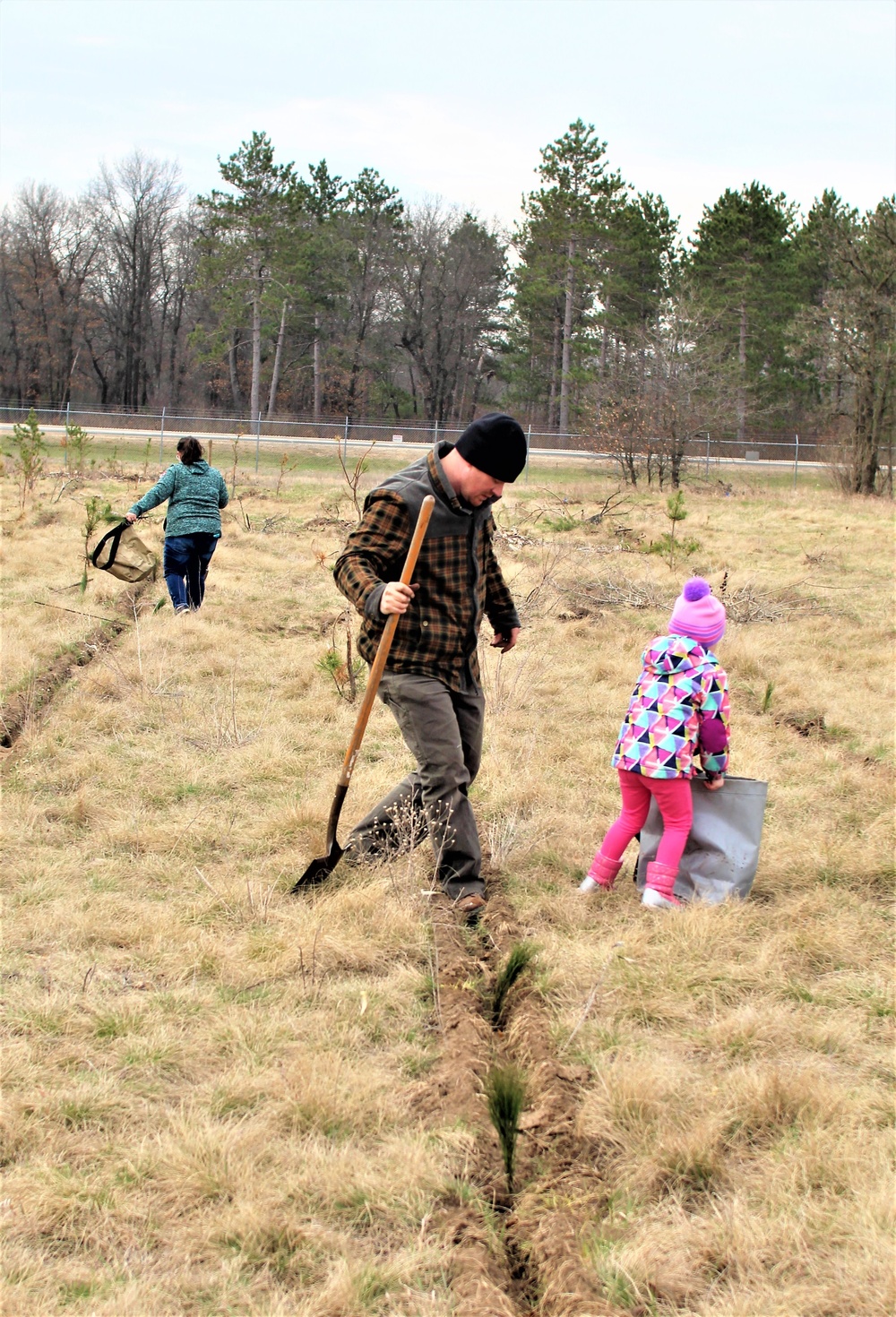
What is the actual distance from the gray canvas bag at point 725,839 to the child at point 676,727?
0.23 feet

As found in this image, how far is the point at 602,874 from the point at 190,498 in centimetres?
573

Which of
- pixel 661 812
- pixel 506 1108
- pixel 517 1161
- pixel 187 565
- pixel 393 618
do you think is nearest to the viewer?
pixel 506 1108

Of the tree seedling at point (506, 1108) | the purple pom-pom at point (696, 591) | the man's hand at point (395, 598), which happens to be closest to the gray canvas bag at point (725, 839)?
the purple pom-pom at point (696, 591)

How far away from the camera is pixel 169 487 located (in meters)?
8.95

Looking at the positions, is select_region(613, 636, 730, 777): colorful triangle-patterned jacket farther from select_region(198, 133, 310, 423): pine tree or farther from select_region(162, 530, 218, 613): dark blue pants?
select_region(198, 133, 310, 423): pine tree

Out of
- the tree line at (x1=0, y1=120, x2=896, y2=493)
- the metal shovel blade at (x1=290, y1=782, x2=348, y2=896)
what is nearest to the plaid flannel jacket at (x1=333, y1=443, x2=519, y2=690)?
the metal shovel blade at (x1=290, y1=782, x2=348, y2=896)

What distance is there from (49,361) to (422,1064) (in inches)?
2064

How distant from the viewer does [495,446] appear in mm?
3926

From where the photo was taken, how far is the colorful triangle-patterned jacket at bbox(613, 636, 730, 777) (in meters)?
4.20

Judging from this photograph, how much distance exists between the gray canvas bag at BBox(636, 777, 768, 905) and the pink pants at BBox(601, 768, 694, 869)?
0.08 m

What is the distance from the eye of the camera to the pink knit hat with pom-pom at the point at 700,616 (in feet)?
14.0

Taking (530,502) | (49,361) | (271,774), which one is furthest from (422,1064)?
(49,361)

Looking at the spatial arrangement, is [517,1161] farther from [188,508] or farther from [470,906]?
[188,508]

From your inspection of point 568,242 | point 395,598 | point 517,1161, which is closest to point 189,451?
point 395,598
